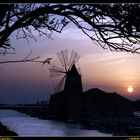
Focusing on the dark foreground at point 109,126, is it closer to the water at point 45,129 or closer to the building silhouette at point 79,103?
the building silhouette at point 79,103

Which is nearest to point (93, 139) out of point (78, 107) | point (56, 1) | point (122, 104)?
point (56, 1)

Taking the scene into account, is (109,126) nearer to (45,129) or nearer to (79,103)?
(79,103)

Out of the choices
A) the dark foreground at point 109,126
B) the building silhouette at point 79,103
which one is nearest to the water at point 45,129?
the dark foreground at point 109,126

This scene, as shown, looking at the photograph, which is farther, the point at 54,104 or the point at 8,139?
the point at 54,104

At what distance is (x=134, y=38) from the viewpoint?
6.26 metres

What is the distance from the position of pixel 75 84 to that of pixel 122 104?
27969 millimetres

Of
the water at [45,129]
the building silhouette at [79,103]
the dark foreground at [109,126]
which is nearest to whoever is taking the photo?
the water at [45,129]

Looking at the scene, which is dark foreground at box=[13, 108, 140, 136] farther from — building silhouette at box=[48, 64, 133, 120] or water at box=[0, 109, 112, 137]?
water at box=[0, 109, 112, 137]

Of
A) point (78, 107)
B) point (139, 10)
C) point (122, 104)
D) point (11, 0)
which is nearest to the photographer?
point (11, 0)

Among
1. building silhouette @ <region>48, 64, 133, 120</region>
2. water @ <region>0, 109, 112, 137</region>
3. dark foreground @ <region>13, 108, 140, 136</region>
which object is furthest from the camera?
building silhouette @ <region>48, 64, 133, 120</region>

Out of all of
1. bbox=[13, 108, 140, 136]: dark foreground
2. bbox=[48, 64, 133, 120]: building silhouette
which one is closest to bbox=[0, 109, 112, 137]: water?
bbox=[13, 108, 140, 136]: dark foreground

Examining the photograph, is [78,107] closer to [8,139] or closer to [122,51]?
[122,51]

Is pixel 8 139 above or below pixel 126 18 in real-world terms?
below

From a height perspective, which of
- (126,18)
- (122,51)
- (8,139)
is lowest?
(8,139)
